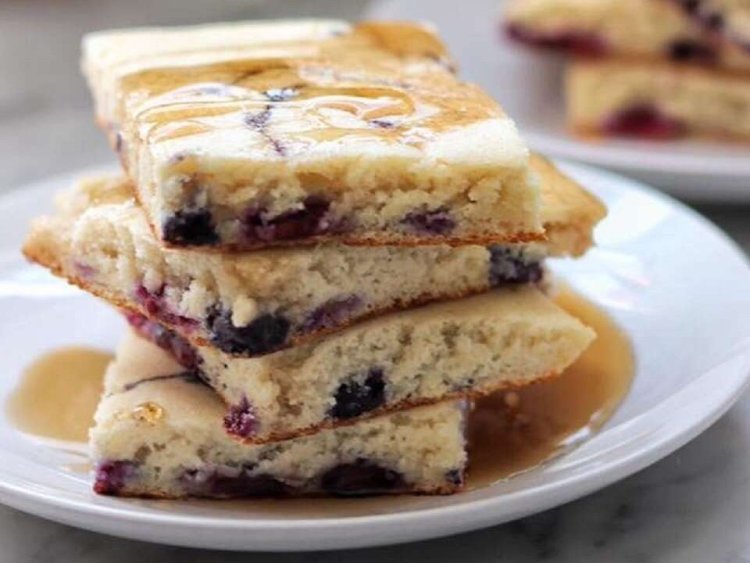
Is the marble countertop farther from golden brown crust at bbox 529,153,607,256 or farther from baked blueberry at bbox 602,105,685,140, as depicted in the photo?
baked blueberry at bbox 602,105,685,140

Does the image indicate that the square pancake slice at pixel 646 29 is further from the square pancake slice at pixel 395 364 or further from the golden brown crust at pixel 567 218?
the square pancake slice at pixel 395 364

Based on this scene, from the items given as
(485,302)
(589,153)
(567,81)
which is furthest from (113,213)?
(567,81)

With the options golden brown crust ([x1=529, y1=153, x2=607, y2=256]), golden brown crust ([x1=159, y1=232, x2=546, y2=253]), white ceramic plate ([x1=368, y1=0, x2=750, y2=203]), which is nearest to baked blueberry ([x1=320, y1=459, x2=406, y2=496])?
golden brown crust ([x1=159, y1=232, x2=546, y2=253])

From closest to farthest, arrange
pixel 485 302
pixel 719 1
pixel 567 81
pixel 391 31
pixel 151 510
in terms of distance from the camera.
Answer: pixel 151 510, pixel 485 302, pixel 391 31, pixel 719 1, pixel 567 81

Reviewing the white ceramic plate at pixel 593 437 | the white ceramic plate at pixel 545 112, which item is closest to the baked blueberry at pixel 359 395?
the white ceramic plate at pixel 593 437

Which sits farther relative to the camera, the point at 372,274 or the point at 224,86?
the point at 224,86

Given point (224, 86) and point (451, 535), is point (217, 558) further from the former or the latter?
point (224, 86)

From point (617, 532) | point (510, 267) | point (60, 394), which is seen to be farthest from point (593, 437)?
point (60, 394)

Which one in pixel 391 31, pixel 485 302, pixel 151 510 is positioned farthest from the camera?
pixel 391 31
